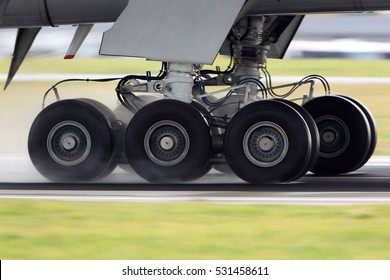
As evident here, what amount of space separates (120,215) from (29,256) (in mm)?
1818

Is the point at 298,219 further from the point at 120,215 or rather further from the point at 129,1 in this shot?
the point at 129,1

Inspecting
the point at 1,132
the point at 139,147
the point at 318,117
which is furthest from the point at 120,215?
the point at 1,132

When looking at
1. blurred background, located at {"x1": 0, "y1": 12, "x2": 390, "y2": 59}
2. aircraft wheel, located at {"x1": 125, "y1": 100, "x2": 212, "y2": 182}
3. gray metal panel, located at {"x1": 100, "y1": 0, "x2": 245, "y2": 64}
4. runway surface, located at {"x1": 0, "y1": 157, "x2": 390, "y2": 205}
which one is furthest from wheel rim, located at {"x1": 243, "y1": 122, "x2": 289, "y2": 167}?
blurred background, located at {"x1": 0, "y1": 12, "x2": 390, "y2": 59}

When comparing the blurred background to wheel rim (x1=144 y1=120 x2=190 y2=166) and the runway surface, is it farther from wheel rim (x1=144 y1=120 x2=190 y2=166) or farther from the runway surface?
wheel rim (x1=144 y1=120 x2=190 y2=166)

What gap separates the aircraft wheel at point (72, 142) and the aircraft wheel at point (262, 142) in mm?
1318

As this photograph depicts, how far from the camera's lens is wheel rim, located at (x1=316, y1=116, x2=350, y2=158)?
1509 cm

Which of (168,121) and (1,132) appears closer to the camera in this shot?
(168,121)

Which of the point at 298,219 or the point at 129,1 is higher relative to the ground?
the point at 129,1

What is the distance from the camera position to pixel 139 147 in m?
13.2

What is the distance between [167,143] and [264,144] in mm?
968

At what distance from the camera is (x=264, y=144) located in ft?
42.7

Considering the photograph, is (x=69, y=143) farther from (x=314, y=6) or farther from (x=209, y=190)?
(x=314, y=6)

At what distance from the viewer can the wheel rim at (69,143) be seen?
44.2ft

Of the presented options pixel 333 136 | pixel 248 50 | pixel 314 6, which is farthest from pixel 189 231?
pixel 333 136
